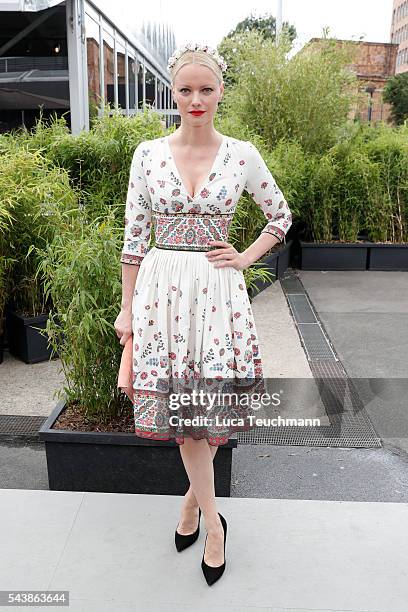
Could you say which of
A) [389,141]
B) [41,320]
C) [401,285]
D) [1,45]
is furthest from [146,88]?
[41,320]

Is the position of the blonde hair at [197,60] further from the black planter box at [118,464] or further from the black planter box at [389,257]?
the black planter box at [389,257]

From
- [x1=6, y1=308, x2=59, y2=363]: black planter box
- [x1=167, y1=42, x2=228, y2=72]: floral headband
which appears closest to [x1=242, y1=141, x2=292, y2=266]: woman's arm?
[x1=167, y1=42, x2=228, y2=72]: floral headband

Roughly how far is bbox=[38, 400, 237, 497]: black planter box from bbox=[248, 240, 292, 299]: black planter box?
126 inches

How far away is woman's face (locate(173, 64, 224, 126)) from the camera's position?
1661 millimetres

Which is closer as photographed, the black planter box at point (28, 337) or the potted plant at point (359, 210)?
the black planter box at point (28, 337)

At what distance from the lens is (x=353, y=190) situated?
21.4 ft

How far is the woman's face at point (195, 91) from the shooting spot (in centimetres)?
166

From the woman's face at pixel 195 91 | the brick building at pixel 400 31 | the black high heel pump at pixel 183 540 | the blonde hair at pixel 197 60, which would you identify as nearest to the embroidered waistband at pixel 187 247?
the woman's face at pixel 195 91

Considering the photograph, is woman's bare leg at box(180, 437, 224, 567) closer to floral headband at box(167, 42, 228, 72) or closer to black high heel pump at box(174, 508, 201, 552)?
black high heel pump at box(174, 508, 201, 552)

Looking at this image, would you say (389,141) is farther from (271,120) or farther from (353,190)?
(271,120)

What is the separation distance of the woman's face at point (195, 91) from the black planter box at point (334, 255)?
5042mm

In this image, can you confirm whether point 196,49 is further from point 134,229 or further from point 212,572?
point 212,572

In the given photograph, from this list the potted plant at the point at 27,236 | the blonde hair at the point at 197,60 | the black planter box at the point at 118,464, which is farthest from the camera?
the potted plant at the point at 27,236

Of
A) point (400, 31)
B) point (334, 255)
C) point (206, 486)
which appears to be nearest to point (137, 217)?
point (206, 486)
